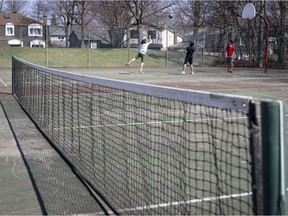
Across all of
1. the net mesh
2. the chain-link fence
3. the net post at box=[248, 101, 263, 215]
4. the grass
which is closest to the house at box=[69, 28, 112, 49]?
the chain-link fence

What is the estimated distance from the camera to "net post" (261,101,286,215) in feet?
6.98

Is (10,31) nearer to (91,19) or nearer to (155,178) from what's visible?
(91,19)

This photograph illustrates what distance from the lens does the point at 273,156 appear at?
84.6 inches

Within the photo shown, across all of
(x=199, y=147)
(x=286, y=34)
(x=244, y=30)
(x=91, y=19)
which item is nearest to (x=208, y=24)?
(x=244, y=30)

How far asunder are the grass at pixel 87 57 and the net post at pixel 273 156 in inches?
1297

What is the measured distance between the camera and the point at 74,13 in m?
69.2

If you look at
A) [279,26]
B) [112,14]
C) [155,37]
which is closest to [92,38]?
[155,37]

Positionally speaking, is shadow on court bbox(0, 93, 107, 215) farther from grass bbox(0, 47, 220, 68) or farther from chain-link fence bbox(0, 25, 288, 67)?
grass bbox(0, 47, 220, 68)

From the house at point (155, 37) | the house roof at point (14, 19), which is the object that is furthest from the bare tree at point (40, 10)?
the house at point (155, 37)

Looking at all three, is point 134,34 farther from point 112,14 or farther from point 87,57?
point 112,14

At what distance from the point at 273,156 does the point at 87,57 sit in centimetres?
3528

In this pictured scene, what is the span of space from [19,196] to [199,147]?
268 centimetres

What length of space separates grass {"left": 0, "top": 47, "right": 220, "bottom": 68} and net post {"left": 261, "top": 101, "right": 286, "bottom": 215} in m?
32.9

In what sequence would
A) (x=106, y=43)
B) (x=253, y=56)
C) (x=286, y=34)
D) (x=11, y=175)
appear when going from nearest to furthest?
(x=11, y=175), (x=286, y=34), (x=253, y=56), (x=106, y=43)
